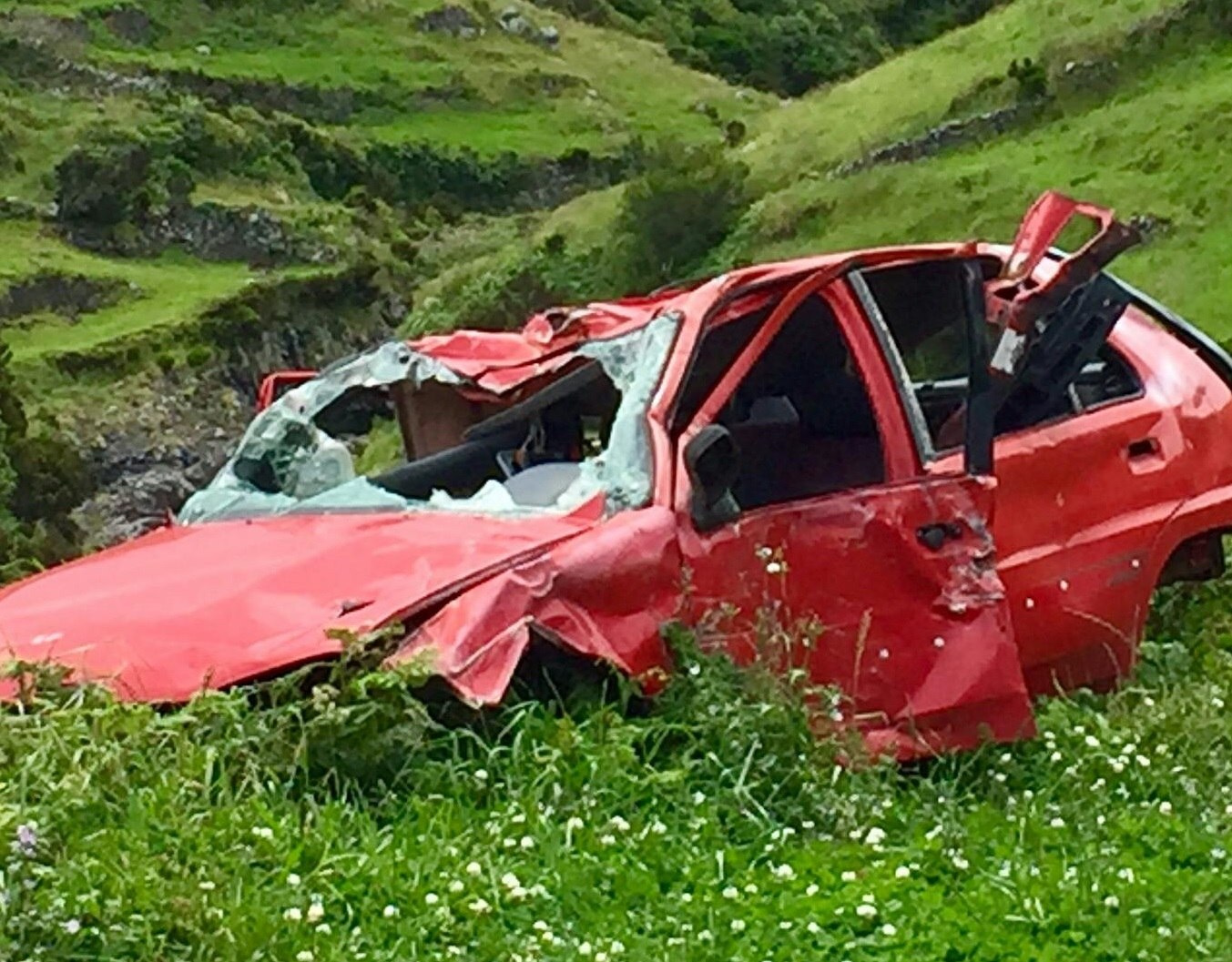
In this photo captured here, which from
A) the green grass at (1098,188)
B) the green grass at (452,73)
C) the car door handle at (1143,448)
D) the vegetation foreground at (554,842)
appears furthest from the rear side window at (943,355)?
the green grass at (452,73)

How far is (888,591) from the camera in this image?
18.5 feet

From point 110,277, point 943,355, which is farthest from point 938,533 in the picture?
point 110,277

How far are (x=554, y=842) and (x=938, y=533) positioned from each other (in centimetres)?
180

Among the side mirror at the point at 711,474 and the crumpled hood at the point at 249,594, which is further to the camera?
the side mirror at the point at 711,474

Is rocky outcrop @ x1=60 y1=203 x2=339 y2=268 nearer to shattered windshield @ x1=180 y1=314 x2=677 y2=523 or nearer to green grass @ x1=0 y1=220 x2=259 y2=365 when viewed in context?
green grass @ x1=0 y1=220 x2=259 y2=365

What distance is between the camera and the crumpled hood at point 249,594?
4750mm

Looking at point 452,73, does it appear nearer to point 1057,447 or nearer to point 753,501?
point 753,501

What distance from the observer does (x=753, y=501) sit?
256 inches

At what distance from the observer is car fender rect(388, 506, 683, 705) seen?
15.4ft

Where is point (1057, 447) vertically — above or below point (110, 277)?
above

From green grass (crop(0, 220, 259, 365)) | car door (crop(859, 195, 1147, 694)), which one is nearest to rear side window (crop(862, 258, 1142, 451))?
car door (crop(859, 195, 1147, 694))

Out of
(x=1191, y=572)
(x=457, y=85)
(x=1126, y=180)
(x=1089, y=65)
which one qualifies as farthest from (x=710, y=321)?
(x=457, y=85)

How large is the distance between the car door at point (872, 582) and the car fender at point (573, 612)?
0.41ft

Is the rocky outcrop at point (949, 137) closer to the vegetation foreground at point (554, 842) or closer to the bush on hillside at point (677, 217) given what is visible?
the bush on hillside at point (677, 217)
